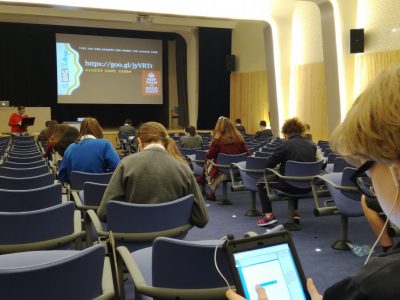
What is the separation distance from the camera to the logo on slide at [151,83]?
61.0 feet

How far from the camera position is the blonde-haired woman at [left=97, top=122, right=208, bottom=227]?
292 centimetres

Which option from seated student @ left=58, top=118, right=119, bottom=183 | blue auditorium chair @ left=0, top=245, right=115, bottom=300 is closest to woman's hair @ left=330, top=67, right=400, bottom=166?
blue auditorium chair @ left=0, top=245, right=115, bottom=300

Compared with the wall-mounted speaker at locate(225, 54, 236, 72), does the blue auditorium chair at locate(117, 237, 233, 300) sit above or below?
below

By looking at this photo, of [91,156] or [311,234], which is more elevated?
[91,156]

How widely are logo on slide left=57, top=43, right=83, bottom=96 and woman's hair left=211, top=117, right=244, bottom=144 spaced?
1199 cm

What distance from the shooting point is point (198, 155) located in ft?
24.3

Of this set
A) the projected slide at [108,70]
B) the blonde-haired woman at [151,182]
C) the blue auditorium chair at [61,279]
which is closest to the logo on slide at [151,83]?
the projected slide at [108,70]

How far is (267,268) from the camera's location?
1.20 meters

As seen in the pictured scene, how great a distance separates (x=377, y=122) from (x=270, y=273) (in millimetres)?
550

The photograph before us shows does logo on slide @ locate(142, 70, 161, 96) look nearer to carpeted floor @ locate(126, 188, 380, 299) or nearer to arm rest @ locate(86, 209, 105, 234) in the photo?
carpeted floor @ locate(126, 188, 380, 299)

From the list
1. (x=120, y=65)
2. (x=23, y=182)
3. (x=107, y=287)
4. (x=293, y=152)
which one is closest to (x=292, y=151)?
(x=293, y=152)

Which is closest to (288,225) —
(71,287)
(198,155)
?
(198,155)

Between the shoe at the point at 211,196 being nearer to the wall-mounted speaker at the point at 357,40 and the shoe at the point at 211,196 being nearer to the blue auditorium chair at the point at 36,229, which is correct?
the blue auditorium chair at the point at 36,229

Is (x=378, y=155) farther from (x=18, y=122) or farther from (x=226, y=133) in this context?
(x=18, y=122)
